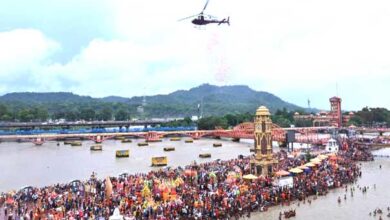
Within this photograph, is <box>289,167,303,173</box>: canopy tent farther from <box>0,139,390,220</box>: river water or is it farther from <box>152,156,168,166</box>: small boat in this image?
<box>152,156,168,166</box>: small boat

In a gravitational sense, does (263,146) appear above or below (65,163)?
above

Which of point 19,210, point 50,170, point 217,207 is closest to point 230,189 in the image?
point 217,207

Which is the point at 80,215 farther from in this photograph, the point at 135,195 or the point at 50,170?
the point at 50,170

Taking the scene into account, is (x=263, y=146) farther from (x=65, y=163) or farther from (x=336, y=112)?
(x=336, y=112)

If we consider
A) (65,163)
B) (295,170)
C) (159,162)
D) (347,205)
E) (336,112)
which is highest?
(336,112)

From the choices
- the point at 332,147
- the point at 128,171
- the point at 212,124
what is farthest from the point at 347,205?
the point at 212,124

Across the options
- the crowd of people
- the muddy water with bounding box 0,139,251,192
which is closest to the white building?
the muddy water with bounding box 0,139,251,192

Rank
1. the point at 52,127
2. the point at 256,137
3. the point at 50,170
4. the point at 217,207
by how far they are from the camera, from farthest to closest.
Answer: the point at 52,127, the point at 50,170, the point at 256,137, the point at 217,207
